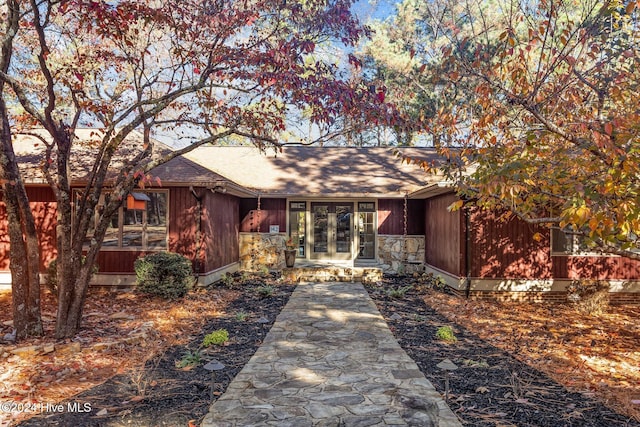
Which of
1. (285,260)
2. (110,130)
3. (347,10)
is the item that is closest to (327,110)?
(347,10)

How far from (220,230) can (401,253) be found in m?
6.22

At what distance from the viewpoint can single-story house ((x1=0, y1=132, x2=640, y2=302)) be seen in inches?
390

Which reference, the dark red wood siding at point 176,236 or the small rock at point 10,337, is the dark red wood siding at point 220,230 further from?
the small rock at point 10,337

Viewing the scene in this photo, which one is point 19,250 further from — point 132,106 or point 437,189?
point 437,189

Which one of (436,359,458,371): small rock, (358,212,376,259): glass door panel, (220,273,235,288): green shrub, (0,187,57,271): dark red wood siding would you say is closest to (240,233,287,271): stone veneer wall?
(220,273,235,288): green shrub

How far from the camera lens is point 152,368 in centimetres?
483

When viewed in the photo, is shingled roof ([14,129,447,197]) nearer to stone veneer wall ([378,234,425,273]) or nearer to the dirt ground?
stone veneer wall ([378,234,425,273])

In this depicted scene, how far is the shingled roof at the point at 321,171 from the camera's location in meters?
13.7

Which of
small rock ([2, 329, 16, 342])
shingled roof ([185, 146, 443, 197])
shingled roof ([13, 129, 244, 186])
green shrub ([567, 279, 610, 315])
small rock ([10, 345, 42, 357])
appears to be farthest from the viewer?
shingled roof ([185, 146, 443, 197])

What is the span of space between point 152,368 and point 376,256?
10.5 meters

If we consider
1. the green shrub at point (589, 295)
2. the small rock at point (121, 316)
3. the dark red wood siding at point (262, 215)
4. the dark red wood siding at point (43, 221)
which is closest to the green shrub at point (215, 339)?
the small rock at point (121, 316)

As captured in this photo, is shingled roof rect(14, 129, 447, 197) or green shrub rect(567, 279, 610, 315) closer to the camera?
green shrub rect(567, 279, 610, 315)

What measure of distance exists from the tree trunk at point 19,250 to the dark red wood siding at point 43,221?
540 centimetres

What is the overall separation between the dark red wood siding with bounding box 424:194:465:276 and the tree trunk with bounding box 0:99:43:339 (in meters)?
8.51
